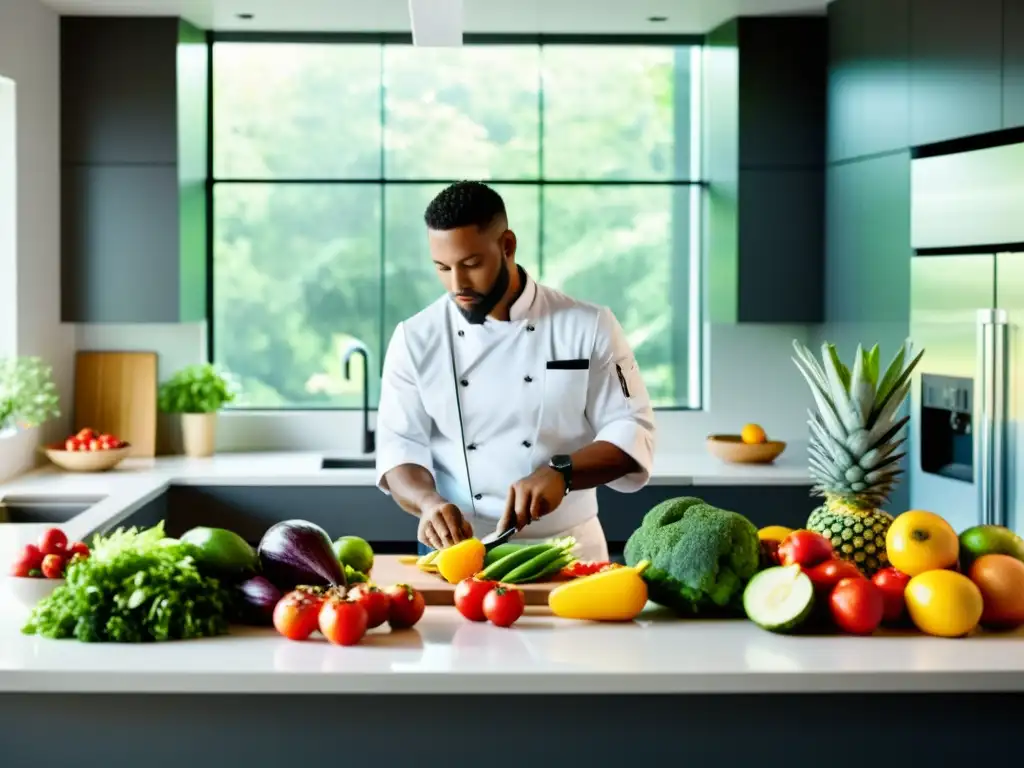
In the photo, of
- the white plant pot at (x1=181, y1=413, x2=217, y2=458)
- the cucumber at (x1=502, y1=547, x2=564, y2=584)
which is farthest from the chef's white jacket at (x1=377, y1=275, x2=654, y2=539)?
the white plant pot at (x1=181, y1=413, x2=217, y2=458)

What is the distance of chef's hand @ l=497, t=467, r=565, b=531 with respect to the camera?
2963mm

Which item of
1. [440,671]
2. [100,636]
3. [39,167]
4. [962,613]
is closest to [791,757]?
[962,613]

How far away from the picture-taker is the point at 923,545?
2510 millimetres

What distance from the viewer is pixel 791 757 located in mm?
2281

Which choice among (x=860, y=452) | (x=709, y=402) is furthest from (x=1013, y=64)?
(x=709, y=402)

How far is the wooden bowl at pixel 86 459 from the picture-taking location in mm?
5000

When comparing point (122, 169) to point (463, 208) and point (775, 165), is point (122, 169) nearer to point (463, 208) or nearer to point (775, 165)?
point (775, 165)

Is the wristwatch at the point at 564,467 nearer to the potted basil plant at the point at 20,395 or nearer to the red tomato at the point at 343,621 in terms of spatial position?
the red tomato at the point at 343,621

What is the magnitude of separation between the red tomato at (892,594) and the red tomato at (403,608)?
2.75 ft

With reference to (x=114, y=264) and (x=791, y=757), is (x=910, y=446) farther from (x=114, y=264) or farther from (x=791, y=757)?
(x=114, y=264)

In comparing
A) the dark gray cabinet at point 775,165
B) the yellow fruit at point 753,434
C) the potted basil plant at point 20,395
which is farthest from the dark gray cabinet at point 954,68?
the potted basil plant at point 20,395

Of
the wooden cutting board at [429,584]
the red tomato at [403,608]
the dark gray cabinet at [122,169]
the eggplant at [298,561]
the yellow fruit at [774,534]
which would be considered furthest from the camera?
the dark gray cabinet at [122,169]

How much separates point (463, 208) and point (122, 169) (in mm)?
2692

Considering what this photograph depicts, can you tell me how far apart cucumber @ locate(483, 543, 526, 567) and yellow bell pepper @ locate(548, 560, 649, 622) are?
0.83 feet
